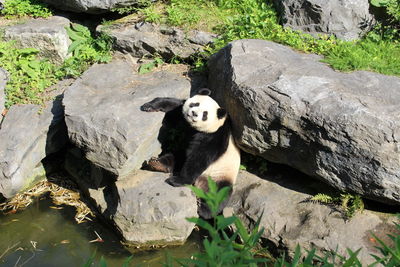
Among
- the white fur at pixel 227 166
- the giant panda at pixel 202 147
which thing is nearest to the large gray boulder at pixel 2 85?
the giant panda at pixel 202 147

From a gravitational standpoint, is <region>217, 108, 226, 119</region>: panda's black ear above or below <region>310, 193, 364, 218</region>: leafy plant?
above

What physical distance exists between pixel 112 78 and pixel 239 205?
254cm

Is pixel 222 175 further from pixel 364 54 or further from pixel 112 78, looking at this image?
pixel 364 54

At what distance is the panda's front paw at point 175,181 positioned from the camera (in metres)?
5.67

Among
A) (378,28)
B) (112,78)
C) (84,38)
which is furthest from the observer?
(84,38)

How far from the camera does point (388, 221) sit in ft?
16.9

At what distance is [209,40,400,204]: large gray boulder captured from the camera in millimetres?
4871

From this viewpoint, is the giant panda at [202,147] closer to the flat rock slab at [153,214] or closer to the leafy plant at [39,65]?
the flat rock slab at [153,214]

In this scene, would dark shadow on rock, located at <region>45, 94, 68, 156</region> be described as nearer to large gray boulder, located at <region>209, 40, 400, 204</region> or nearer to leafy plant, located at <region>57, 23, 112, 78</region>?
leafy plant, located at <region>57, 23, 112, 78</region>

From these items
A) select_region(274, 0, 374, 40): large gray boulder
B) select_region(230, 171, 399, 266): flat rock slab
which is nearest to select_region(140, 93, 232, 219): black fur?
select_region(230, 171, 399, 266): flat rock slab

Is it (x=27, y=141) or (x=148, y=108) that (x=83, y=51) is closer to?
(x=27, y=141)

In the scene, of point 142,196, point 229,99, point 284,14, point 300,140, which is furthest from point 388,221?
point 284,14

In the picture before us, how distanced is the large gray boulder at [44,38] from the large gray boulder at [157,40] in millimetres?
629

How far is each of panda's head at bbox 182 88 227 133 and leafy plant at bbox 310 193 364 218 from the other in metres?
1.49
